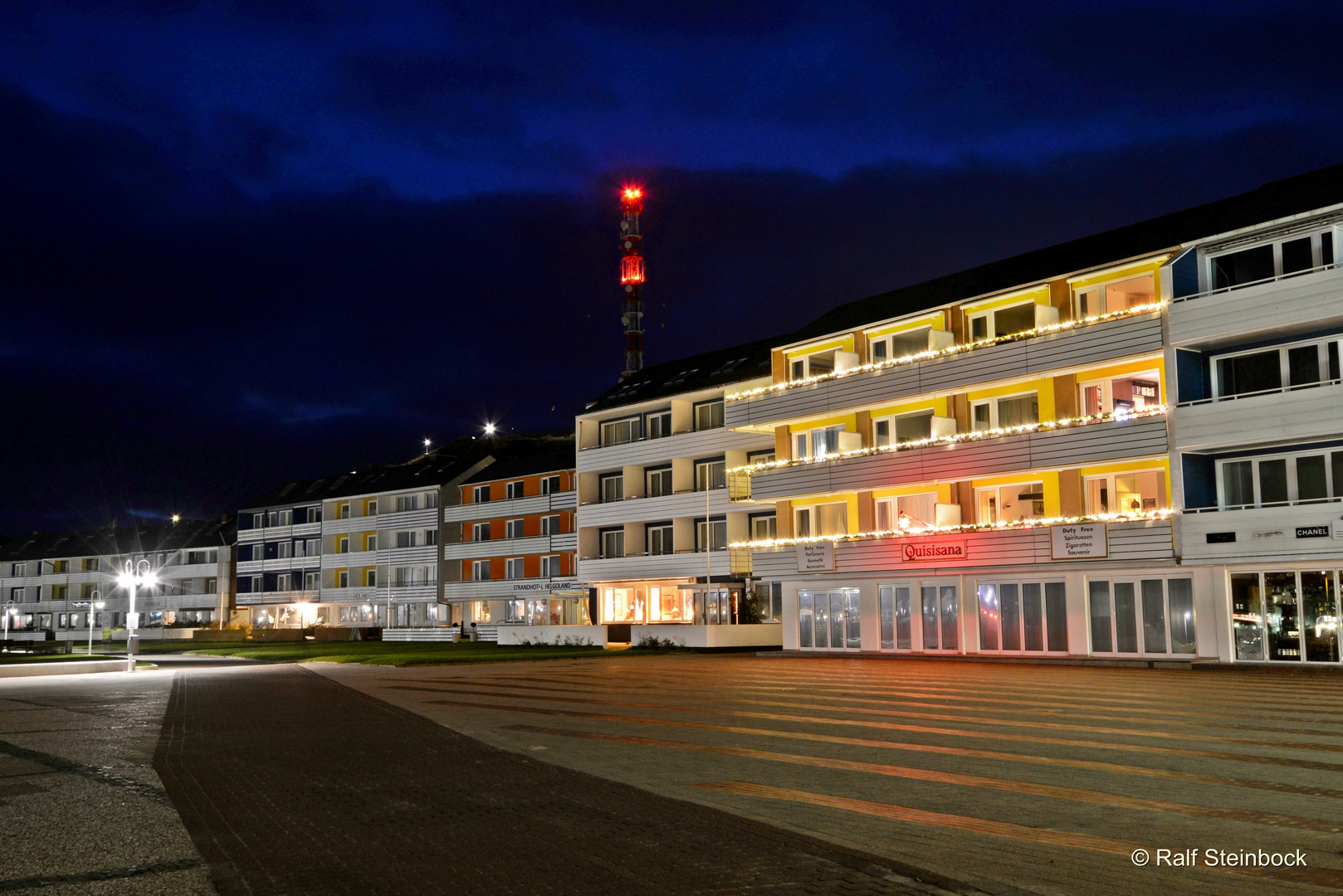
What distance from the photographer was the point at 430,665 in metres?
39.0

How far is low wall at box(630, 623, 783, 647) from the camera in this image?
48.3 meters

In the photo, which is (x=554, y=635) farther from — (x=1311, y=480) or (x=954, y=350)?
(x=1311, y=480)

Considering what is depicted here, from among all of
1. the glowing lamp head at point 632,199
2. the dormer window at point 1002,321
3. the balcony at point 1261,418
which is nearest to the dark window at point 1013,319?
the dormer window at point 1002,321

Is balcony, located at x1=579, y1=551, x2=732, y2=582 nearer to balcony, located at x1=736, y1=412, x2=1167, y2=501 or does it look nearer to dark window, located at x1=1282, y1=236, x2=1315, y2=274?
balcony, located at x1=736, y1=412, x2=1167, y2=501

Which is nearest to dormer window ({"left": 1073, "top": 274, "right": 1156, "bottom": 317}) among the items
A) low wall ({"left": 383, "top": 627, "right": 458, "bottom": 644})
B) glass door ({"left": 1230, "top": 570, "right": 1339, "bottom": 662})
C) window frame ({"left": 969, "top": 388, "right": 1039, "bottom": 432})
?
window frame ({"left": 969, "top": 388, "right": 1039, "bottom": 432})

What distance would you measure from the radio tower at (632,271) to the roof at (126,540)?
1557 inches

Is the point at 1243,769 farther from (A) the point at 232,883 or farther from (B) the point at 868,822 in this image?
(A) the point at 232,883

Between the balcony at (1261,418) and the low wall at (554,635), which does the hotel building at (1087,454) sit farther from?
the low wall at (554,635)

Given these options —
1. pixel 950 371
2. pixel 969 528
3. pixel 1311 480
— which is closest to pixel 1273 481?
pixel 1311 480

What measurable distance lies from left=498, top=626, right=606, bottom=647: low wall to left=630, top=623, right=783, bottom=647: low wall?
3.14 m

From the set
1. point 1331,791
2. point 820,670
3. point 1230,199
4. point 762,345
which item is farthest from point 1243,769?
point 762,345

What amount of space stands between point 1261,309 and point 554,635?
34.5m

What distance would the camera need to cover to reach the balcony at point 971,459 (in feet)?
113

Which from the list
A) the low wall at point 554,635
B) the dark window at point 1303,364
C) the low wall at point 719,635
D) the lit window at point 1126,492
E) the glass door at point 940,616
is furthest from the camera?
the low wall at point 554,635
